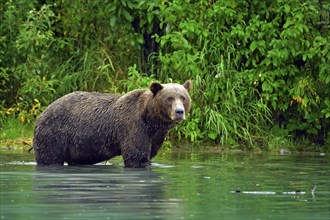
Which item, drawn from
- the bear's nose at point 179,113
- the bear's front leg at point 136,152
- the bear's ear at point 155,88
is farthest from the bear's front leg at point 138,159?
the bear's ear at point 155,88

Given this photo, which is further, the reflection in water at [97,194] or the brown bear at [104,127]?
the brown bear at [104,127]

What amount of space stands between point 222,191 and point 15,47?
8879mm

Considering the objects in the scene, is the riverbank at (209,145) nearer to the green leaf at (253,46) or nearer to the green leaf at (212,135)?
the green leaf at (212,135)

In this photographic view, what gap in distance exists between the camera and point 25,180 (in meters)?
11.9

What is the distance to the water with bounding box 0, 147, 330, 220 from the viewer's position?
9062 millimetres

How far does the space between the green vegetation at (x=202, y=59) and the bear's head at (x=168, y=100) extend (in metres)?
3.34

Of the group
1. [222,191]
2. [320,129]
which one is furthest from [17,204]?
[320,129]

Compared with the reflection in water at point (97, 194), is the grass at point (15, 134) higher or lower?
higher

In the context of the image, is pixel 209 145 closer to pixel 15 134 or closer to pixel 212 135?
pixel 212 135

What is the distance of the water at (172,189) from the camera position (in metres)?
9.06

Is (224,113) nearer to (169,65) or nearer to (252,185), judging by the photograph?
(169,65)

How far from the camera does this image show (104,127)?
1402 cm

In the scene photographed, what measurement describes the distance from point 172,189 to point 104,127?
3.15 meters

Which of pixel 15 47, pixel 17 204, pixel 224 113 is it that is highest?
pixel 15 47
